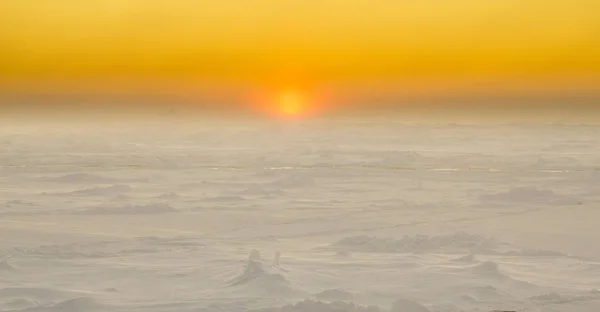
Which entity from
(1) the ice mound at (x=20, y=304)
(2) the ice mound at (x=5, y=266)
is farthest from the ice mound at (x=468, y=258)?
(2) the ice mound at (x=5, y=266)

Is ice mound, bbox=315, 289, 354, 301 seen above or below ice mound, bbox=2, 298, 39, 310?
above

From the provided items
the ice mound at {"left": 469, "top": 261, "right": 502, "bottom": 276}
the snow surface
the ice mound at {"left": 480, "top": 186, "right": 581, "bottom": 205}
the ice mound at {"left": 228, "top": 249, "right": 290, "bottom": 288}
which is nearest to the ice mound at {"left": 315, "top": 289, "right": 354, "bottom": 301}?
the snow surface

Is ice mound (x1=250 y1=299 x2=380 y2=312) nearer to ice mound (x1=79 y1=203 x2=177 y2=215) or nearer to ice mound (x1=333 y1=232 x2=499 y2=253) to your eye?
ice mound (x1=333 y1=232 x2=499 y2=253)

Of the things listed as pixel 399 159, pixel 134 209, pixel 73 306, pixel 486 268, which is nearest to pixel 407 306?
pixel 486 268

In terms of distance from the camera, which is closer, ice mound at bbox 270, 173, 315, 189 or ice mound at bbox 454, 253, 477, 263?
ice mound at bbox 454, 253, 477, 263

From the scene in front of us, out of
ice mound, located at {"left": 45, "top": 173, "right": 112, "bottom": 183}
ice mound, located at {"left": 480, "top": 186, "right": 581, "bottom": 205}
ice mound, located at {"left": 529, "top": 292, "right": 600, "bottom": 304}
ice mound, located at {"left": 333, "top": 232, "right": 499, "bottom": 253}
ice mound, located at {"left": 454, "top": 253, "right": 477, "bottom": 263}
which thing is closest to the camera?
ice mound, located at {"left": 529, "top": 292, "right": 600, "bottom": 304}

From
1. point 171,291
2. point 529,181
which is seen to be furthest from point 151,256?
point 529,181

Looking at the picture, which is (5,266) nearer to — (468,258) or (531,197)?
(468,258)
